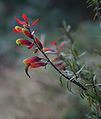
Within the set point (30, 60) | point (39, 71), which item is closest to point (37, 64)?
point (30, 60)

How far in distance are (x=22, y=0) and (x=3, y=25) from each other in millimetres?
A: 600

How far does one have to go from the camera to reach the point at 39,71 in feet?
16.8

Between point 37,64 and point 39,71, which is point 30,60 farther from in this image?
point 39,71

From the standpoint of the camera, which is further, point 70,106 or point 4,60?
point 4,60

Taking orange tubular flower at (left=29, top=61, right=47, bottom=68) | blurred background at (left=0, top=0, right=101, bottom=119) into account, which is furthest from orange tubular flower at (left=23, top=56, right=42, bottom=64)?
blurred background at (left=0, top=0, right=101, bottom=119)

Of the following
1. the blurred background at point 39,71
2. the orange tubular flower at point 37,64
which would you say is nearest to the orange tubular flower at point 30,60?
the orange tubular flower at point 37,64

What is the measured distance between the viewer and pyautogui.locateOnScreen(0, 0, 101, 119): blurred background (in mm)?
4164

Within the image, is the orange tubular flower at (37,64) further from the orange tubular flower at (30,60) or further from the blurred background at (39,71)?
the blurred background at (39,71)

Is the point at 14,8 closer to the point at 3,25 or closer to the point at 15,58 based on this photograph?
the point at 3,25

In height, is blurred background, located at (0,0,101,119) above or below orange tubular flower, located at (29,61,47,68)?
below

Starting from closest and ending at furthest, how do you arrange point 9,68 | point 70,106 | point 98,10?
point 98,10
point 70,106
point 9,68

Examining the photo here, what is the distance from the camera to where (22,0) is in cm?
670

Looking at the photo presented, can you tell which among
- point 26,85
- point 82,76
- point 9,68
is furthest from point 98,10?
point 9,68

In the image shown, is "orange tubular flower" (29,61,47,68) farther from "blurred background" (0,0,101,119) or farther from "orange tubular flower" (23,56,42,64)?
"blurred background" (0,0,101,119)
